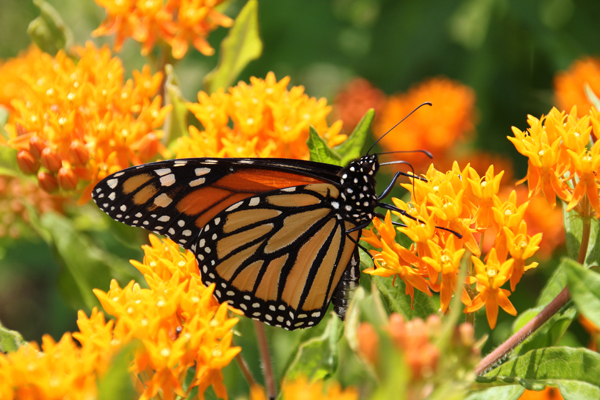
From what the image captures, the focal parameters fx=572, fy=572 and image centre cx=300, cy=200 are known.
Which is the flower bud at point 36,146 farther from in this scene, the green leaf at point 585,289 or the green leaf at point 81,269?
the green leaf at point 585,289

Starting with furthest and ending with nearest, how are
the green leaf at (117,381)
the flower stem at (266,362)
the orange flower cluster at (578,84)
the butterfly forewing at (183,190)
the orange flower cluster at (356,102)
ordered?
the orange flower cluster at (356,102) < the orange flower cluster at (578,84) < the flower stem at (266,362) < the butterfly forewing at (183,190) < the green leaf at (117,381)

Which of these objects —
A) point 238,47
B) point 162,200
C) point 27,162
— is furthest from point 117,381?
point 238,47

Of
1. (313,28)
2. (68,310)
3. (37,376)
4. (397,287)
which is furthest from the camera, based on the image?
(313,28)

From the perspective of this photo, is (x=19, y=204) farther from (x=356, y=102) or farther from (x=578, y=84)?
(x=578, y=84)

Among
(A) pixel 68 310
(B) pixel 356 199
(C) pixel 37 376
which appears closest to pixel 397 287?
(B) pixel 356 199

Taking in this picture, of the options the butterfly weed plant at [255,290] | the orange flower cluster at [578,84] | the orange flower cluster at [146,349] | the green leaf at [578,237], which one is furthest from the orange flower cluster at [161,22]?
the orange flower cluster at [578,84]

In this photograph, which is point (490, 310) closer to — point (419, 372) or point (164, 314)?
point (419, 372)

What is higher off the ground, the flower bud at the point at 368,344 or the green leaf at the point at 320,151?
the green leaf at the point at 320,151
